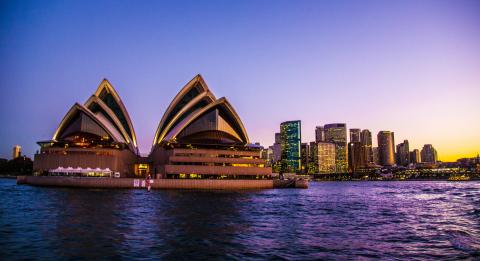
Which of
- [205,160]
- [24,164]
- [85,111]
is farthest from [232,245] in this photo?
[24,164]

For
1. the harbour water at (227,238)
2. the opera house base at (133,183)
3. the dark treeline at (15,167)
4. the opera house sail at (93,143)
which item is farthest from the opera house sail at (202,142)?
the dark treeline at (15,167)

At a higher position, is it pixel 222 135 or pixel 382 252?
pixel 222 135

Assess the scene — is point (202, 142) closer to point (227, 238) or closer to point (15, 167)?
point (227, 238)

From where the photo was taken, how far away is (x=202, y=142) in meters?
80.9

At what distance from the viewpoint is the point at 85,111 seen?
77.9 metres

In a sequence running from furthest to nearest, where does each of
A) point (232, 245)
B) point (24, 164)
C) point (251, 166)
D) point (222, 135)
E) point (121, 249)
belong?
point (24, 164), point (222, 135), point (251, 166), point (232, 245), point (121, 249)

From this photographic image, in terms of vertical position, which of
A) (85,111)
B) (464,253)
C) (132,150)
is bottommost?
(464,253)

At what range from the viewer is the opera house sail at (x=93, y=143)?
7481 centimetres

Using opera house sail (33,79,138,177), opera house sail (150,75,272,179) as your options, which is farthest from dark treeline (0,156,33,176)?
opera house sail (150,75,272,179)

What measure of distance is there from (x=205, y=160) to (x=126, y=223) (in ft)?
180

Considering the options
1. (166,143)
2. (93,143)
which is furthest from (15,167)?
(166,143)

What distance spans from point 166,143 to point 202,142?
828cm

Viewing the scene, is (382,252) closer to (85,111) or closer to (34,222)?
(34,222)

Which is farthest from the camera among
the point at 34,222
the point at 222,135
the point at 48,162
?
the point at 222,135
